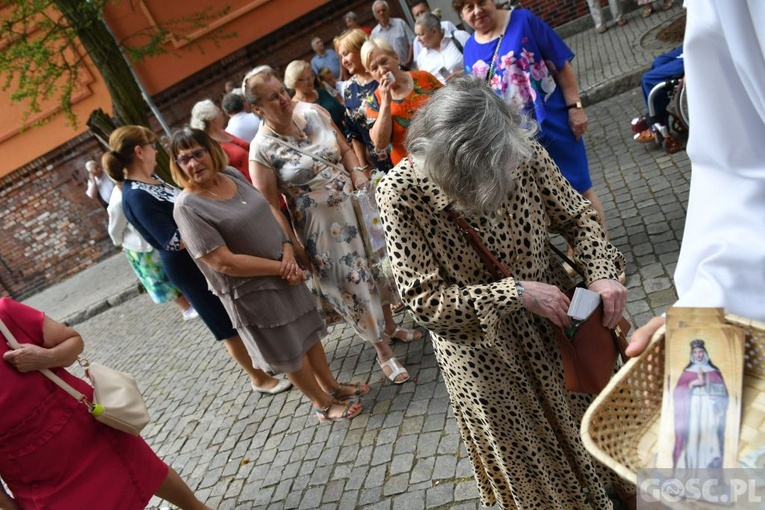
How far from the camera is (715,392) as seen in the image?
1108 mm

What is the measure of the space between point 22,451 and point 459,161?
2254 mm

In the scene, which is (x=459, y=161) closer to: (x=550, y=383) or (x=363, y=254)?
(x=550, y=383)

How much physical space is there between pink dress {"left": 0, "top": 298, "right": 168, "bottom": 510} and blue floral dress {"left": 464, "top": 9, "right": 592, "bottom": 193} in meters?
2.92

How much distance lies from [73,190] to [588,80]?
1123 centimetres

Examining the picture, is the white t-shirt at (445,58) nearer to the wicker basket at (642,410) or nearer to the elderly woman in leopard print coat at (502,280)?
the elderly woman in leopard print coat at (502,280)

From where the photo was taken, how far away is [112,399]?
278cm

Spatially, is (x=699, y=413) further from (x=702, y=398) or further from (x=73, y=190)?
(x=73, y=190)

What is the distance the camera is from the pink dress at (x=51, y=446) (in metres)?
2.48

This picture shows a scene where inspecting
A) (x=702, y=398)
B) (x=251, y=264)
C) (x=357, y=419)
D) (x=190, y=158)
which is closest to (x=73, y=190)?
(x=190, y=158)

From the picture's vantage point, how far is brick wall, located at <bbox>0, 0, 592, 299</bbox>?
12.5 metres

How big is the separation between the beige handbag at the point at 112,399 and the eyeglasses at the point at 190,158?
1214 mm

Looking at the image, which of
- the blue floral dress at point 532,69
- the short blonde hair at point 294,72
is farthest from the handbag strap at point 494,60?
the short blonde hair at point 294,72

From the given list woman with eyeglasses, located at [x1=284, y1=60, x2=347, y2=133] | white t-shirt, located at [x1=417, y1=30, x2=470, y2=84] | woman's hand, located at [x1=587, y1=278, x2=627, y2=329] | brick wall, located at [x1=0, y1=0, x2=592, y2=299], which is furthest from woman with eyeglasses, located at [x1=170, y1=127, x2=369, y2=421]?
brick wall, located at [x1=0, y1=0, x2=592, y2=299]

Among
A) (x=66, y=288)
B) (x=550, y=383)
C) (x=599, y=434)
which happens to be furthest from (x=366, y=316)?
(x=66, y=288)
